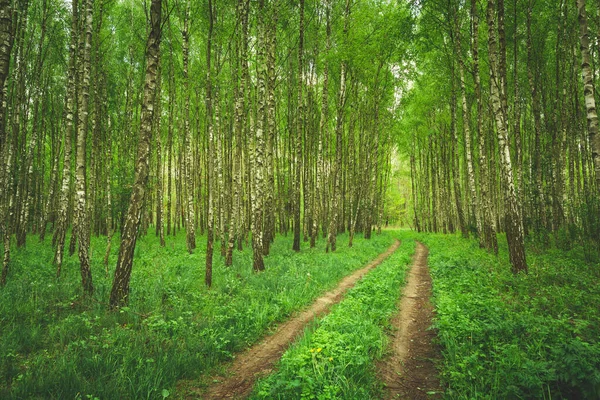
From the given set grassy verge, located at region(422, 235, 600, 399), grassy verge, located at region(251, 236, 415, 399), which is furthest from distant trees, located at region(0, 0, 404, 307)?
grassy verge, located at region(422, 235, 600, 399)

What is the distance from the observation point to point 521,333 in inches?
190

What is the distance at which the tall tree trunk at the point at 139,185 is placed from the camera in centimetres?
616

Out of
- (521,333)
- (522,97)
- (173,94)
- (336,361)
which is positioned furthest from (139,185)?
(522,97)

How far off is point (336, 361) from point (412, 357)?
1.56 m

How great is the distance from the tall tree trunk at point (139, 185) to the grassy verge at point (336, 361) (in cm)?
399

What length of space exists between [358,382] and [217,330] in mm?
2852

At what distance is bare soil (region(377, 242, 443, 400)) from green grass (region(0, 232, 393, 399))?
250 centimetres

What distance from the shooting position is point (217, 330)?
5.58 m

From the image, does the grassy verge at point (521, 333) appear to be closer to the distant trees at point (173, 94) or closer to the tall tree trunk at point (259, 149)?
the tall tree trunk at point (259, 149)

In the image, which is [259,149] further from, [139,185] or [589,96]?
[589,96]

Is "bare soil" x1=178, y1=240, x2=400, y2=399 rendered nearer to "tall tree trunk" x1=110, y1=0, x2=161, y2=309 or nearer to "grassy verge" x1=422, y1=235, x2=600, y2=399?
"grassy verge" x1=422, y1=235, x2=600, y2=399

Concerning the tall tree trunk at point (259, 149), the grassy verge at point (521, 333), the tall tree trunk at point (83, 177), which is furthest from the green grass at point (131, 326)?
the grassy verge at point (521, 333)

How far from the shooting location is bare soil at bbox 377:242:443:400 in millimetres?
4090

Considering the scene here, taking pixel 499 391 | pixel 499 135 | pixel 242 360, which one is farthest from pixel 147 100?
pixel 499 135
